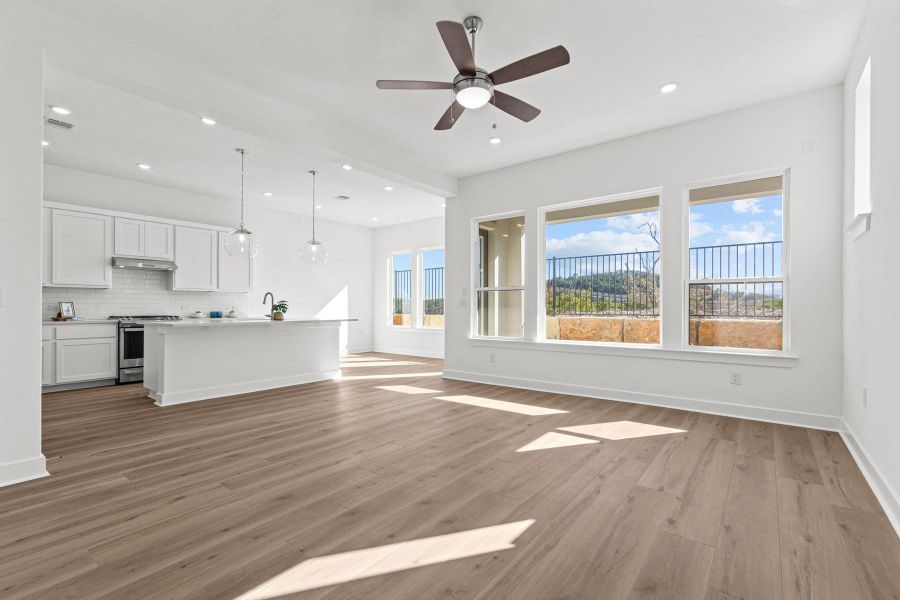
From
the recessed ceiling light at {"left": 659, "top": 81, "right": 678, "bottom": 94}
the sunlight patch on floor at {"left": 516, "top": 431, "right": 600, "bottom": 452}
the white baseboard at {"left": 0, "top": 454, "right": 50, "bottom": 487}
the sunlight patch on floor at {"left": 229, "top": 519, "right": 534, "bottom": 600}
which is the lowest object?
the sunlight patch on floor at {"left": 516, "top": 431, "right": 600, "bottom": 452}

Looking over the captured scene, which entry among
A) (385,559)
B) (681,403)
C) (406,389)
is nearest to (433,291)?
(406,389)

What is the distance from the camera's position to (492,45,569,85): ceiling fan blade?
2.54 meters

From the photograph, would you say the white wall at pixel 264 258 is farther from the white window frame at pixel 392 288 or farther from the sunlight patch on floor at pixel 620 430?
the sunlight patch on floor at pixel 620 430

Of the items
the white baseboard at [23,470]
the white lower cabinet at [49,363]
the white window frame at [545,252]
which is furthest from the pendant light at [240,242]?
the white window frame at [545,252]

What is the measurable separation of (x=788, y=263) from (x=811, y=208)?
506 mm

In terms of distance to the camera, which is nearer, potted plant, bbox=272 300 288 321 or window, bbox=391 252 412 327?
potted plant, bbox=272 300 288 321

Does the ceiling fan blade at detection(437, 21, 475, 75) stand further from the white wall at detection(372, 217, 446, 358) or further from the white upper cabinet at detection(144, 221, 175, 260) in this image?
the white wall at detection(372, 217, 446, 358)

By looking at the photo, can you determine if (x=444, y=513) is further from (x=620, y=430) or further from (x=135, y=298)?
(x=135, y=298)

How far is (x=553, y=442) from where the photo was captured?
3387 mm

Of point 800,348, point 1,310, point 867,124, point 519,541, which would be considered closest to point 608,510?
point 519,541

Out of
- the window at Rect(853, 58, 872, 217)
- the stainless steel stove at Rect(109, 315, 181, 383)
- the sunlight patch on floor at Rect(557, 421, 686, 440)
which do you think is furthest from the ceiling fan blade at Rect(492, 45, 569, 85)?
the stainless steel stove at Rect(109, 315, 181, 383)

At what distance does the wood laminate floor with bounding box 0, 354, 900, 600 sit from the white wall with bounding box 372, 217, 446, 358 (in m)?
5.20

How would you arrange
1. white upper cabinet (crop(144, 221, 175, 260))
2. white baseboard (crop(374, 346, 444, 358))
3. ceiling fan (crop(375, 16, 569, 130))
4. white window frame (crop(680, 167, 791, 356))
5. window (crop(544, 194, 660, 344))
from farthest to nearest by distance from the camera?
white baseboard (crop(374, 346, 444, 358))
white upper cabinet (crop(144, 221, 175, 260))
window (crop(544, 194, 660, 344))
white window frame (crop(680, 167, 791, 356))
ceiling fan (crop(375, 16, 569, 130))

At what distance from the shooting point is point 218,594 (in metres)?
1.59
